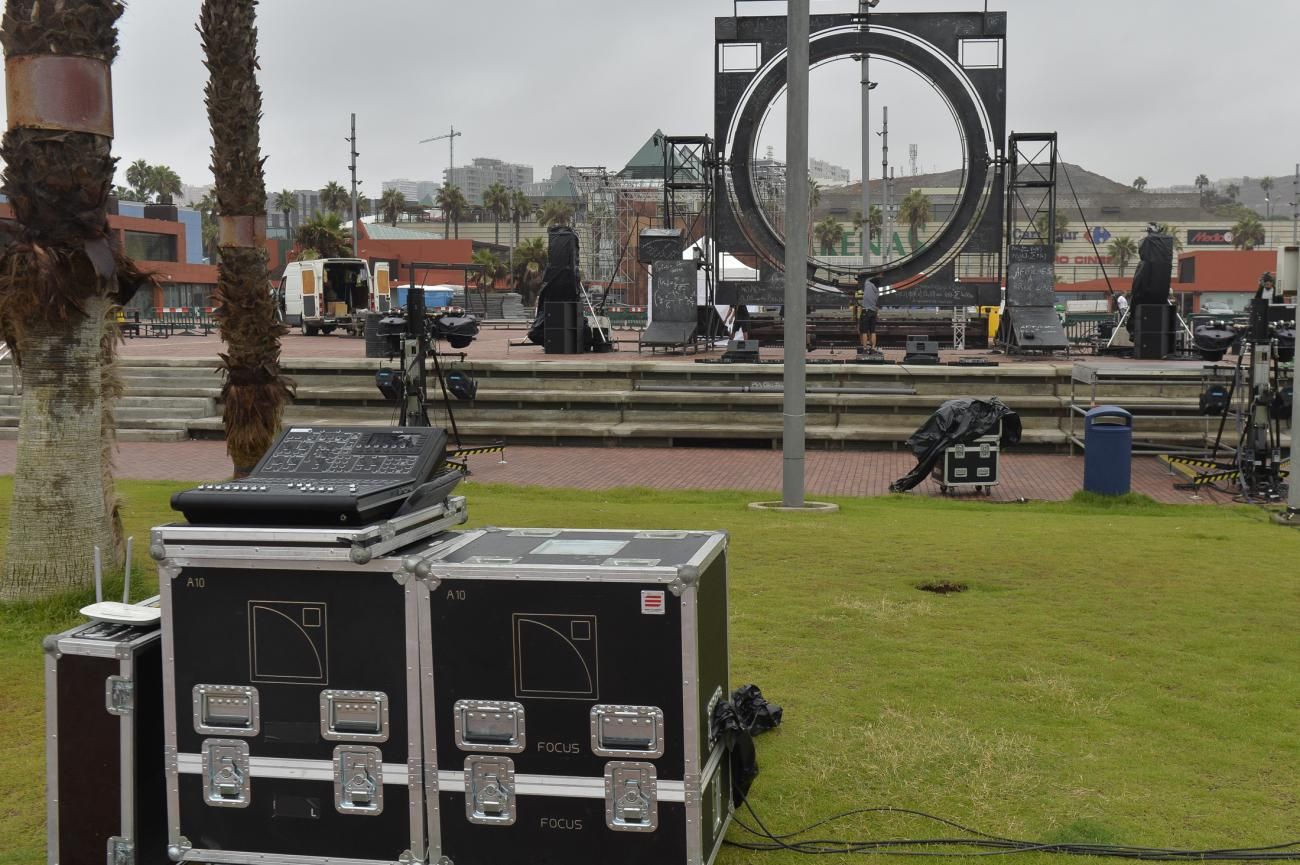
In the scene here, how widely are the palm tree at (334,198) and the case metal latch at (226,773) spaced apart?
334 feet

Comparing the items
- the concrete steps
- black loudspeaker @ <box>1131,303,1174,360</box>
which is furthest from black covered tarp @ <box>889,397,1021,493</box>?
black loudspeaker @ <box>1131,303,1174,360</box>

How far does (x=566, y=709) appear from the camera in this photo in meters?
4.00

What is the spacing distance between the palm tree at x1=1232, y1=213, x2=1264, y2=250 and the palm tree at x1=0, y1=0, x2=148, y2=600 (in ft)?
325

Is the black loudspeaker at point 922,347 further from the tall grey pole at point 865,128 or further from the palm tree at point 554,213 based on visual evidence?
the palm tree at point 554,213

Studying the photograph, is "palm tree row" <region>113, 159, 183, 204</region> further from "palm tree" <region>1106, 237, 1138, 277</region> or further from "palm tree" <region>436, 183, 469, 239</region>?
"palm tree" <region>1106, 237, 1138, 277</region>

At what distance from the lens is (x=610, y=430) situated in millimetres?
19375

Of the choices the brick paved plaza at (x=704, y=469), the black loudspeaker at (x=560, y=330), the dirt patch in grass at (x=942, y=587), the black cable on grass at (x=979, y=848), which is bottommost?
the brick paved plaza at (x=704, y=469)

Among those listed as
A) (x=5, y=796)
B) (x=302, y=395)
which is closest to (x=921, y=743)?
(x=5, y=796)

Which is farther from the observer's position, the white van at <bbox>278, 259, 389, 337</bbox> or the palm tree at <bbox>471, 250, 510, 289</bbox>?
the palm tree at <bbox>471, 250, 510, 289</bbox>

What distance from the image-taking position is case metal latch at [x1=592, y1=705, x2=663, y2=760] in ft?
13.0

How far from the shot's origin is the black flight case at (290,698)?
162 inches

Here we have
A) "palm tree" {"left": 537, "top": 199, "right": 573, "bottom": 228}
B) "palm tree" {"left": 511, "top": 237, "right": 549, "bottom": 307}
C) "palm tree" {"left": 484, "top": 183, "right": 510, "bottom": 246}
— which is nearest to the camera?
"palm tree" {"left": 511, "top": 237, "right": 549, "bottom": 307}

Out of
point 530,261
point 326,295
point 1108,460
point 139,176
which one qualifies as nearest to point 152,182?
point 139,176

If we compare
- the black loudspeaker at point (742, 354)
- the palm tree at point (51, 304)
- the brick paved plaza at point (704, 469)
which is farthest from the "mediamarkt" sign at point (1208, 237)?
the palm tree at point (51, 304)
